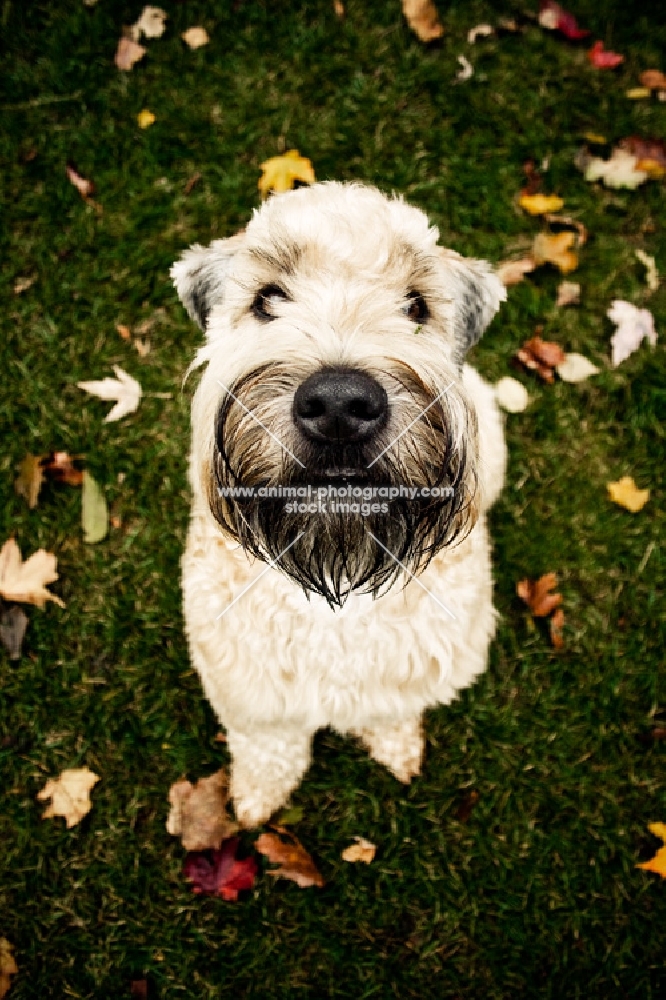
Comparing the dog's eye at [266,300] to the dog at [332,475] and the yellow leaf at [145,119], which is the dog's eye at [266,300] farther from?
the yellow leaf at [145,119]

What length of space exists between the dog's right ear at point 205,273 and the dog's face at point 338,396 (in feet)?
0.10

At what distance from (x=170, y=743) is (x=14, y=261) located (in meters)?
3.00

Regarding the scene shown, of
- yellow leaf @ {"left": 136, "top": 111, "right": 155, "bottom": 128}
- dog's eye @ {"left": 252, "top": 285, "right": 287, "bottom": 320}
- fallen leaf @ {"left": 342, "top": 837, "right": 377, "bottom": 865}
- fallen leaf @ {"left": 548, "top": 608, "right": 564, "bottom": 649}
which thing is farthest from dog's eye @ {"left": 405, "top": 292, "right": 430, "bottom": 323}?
yellow leaf @ {"left": 136, "top": 111, "right": 155, "bottom": 128}

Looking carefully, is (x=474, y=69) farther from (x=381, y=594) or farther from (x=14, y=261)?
(x=381, y=594)

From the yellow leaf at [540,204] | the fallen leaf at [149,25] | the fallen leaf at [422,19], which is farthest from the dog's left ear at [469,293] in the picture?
the fallen leaf at [149,25]

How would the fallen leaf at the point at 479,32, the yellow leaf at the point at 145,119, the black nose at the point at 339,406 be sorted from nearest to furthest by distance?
the black nose at the point at 339,406 → the yellow leaf at the point at 145,119 → the fallen leaf at the point at 479,32

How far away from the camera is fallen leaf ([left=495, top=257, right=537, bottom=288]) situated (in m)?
4.21

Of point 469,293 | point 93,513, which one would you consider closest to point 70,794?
point 93,513

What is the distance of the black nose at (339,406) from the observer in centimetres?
168

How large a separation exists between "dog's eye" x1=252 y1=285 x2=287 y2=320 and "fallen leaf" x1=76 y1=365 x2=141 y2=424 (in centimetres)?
191

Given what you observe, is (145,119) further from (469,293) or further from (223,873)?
(223,873)

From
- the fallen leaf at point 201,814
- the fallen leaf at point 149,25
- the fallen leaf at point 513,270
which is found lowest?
the fallen leaf at point 201,814

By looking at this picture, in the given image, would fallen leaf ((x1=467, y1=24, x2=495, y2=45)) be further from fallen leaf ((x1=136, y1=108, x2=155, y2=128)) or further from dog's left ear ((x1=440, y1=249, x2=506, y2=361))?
dog's left ear ((x1=440, y1=249, x2=506, y2=361))

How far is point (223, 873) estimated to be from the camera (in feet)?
10.5
